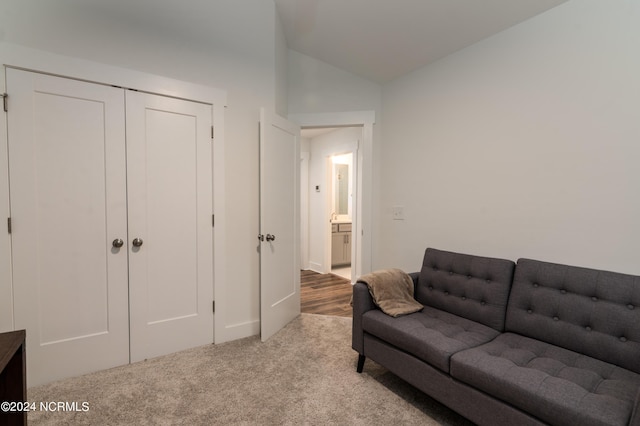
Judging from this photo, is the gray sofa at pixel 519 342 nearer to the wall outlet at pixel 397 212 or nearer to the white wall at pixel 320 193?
the wall outlet at pixel 397 212

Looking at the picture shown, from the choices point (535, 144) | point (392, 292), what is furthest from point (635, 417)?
point (535, 144)

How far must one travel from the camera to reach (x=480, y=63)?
251cm

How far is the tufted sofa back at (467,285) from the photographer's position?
203 cm

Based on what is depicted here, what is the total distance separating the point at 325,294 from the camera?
13.8 feet

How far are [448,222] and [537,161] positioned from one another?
0.85 metres

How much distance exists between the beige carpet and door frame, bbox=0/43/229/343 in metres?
0.47

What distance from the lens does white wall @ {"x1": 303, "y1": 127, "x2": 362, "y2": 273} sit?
5.11 meters

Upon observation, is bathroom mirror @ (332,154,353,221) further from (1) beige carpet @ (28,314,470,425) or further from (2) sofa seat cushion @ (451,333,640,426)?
(2) sofa seat cushion @ (451,333,640,426)

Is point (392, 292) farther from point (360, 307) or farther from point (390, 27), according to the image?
point (390, 27)

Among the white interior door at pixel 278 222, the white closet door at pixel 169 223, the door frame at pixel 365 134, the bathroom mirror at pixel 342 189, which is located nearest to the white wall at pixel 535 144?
the door frame at pixel 365 134

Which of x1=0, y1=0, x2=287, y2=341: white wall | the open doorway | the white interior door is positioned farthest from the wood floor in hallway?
x1=0, y1=0, x2=287, y2=341: white wall

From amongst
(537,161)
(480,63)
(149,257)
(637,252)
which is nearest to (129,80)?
(149,257)

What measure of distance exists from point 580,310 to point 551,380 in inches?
23.3

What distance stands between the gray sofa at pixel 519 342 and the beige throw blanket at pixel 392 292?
5cm
